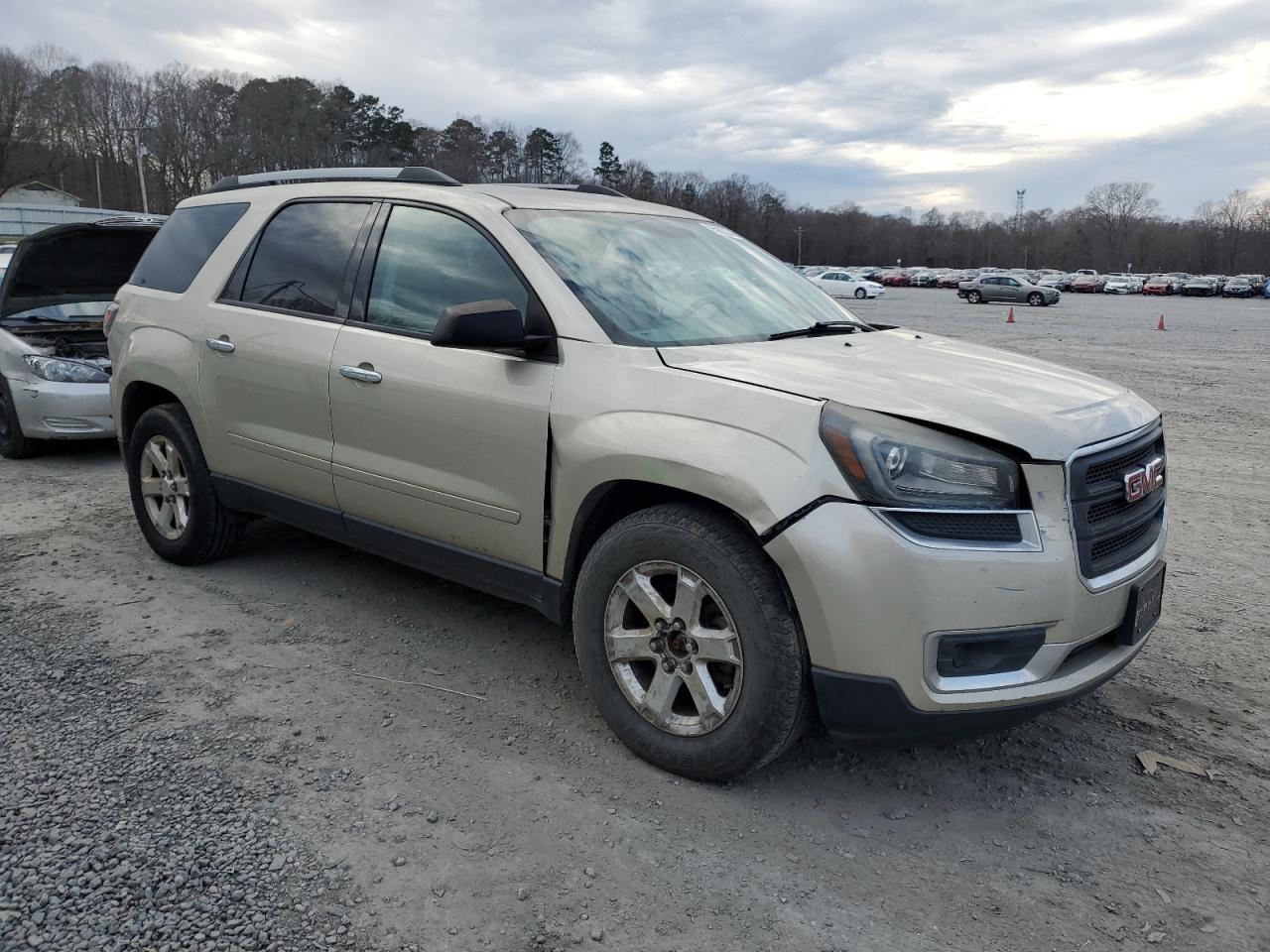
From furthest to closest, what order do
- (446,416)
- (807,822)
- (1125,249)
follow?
(1125,249)
(446,416)
(807,822)

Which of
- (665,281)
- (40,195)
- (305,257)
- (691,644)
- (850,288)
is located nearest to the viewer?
(691,644)

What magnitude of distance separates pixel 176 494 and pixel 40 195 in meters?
115

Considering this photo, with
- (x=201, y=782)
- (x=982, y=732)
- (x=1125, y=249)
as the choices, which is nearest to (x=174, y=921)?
(x=201, y=782)

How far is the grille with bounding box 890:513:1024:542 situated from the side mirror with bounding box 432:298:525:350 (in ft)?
4.64

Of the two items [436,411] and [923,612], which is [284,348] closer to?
[436,411]

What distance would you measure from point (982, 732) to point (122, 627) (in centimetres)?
360

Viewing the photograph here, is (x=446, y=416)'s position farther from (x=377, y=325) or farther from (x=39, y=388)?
(x=39, y=388)

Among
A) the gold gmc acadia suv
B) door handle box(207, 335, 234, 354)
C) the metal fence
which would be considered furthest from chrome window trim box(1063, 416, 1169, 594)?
the metal fence

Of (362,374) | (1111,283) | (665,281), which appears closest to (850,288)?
(1111,283)

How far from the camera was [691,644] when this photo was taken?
302 centimetres

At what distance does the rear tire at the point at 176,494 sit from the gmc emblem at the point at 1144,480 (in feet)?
13.2

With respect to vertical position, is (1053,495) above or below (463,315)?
below

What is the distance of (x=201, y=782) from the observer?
120 inches

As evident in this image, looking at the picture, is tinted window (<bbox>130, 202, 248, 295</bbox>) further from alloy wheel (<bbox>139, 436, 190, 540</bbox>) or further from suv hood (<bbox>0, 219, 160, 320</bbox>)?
suv hood (<bbox>0, 219, 160, 320</bbox>)
